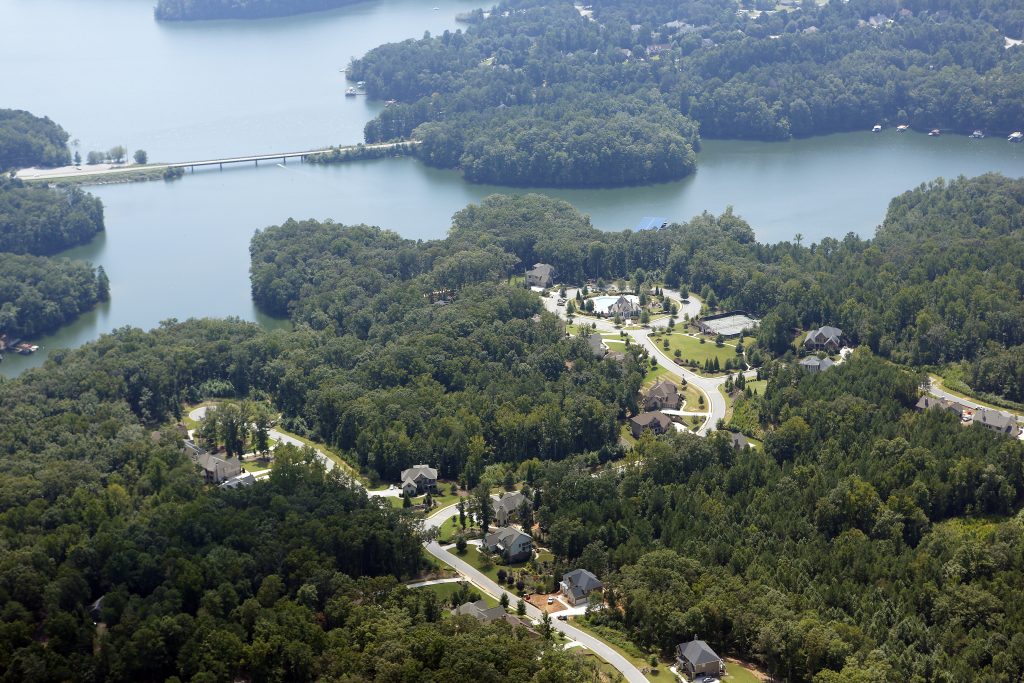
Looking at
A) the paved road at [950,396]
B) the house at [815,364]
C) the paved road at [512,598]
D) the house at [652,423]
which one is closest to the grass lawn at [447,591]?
the paved road at [512,598]

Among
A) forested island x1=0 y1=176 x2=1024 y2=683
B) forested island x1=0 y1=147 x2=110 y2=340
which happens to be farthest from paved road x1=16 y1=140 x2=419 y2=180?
forested island x1=0 y1=176 x2=1024 y2=683

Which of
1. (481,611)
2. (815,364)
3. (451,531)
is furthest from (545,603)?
(815,364)

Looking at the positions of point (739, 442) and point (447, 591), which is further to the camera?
point (739, 442)

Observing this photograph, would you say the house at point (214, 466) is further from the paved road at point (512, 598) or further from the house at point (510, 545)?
the house at point (510, 545)

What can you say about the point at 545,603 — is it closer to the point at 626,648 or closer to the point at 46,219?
the point at 626,648

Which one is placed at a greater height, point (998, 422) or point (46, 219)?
point (46, 219)

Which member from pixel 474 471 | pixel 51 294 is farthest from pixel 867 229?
pixel 51 294
